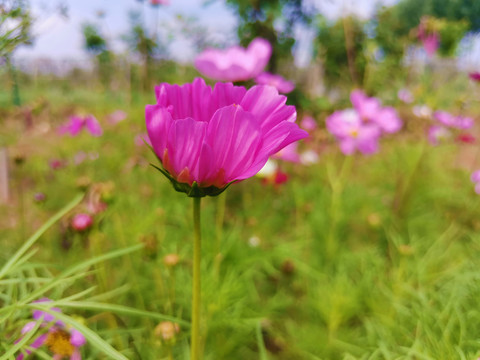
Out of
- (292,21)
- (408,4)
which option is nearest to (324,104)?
(292,21)

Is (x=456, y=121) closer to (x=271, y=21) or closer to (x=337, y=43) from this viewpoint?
(x=271, y=21)

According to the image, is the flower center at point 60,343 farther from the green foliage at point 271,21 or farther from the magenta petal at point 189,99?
the green foliage at point 271,21

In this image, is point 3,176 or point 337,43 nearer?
point 3,176

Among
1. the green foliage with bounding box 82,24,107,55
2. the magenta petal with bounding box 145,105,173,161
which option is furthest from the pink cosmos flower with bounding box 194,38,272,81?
the green foliage with bounding box 82,24,107,55

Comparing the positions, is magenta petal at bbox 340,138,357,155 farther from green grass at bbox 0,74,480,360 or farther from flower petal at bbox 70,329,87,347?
flower petal at bbox 70,329,87,347

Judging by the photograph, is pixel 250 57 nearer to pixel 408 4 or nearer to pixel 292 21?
pixel 408 4

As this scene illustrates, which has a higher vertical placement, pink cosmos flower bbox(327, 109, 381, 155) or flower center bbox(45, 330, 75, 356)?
flower center bbox(45, 330, 75, 356)

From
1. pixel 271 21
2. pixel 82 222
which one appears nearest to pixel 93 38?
pixel 271 21
